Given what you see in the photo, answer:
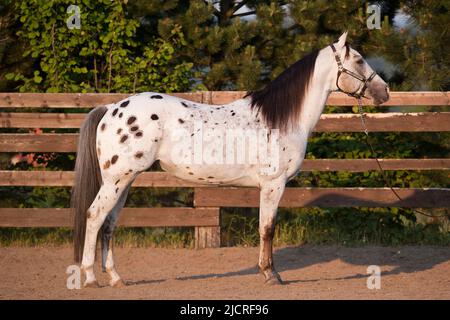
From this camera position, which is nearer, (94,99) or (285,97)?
(285,97)

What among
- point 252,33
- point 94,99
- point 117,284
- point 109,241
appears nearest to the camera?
point 117,284

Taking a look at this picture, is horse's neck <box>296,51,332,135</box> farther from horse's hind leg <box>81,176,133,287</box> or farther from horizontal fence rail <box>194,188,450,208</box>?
horizontal fence rail <box>194,188,450,208</box>

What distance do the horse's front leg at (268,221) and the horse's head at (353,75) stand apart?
1106 millimetres

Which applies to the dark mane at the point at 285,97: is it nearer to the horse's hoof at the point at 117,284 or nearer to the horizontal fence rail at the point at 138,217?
the horse's hoof at the point at 117,284

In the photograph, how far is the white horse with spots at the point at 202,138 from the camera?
21.4 ft

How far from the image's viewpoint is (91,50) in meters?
9.57

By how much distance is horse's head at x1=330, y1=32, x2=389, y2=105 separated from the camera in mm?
6918

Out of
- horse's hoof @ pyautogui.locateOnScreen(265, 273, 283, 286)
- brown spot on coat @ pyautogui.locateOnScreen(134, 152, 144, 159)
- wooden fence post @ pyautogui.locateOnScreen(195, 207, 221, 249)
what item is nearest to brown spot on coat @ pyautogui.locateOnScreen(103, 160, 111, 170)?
brown spot on coat @ pyautogui.locateOnScreen(134, 152, 144, 159)

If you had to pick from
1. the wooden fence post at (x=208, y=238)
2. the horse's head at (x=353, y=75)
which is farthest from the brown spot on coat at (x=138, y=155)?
the wooden fence post at (x=208, y=238)

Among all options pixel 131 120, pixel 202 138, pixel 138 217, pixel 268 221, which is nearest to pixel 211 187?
pixel 138 217

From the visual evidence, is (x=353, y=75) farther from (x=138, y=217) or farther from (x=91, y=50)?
(x=91, y=50)

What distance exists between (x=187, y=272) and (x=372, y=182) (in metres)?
2.90

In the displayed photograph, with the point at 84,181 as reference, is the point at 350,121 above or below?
above

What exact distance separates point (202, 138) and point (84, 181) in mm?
1123
